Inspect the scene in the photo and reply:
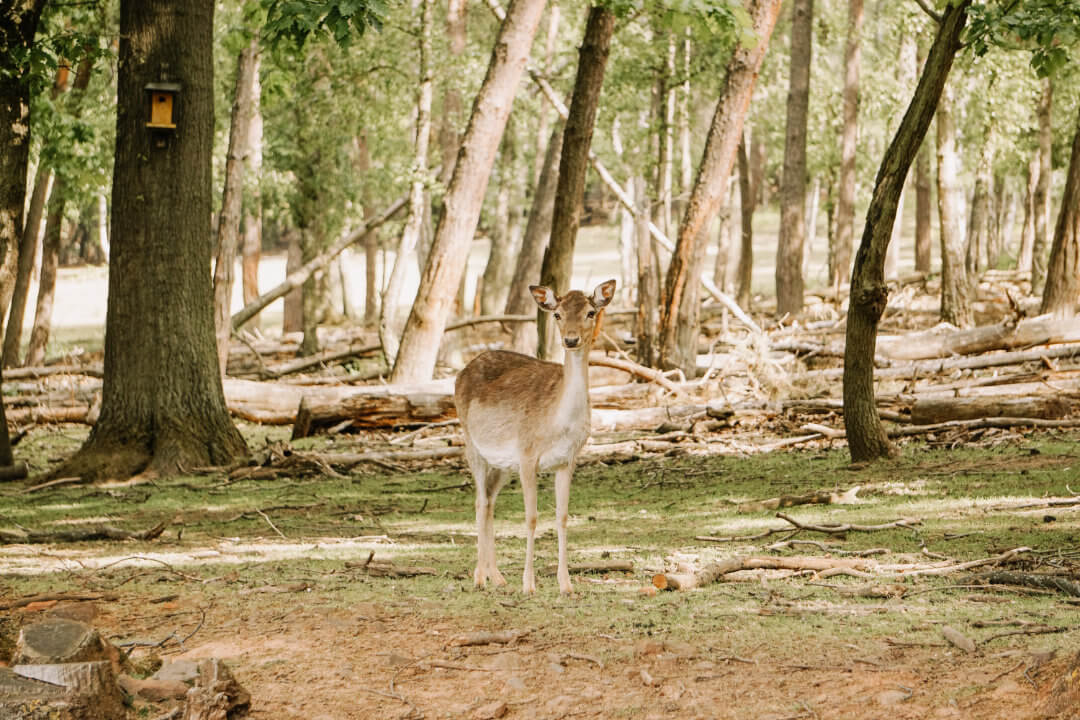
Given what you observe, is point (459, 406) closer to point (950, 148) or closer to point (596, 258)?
point (950, 148)

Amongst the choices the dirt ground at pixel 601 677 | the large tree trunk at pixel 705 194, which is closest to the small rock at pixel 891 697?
the dirt ground at pixel 601 677

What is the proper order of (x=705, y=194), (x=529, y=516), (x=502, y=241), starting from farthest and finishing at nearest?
(x=502, y=241)
(x=705, y=194)
(x=529, y=516)

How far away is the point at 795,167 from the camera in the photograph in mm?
29859

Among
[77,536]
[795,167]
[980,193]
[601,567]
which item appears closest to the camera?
[601,567]

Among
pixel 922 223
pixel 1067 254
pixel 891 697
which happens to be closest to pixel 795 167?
pixel 922 223

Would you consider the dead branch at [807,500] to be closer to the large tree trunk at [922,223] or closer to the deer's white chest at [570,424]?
the deer's white chest at [570,424]

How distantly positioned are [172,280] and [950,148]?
18.4 metres

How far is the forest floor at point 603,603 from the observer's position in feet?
17.7

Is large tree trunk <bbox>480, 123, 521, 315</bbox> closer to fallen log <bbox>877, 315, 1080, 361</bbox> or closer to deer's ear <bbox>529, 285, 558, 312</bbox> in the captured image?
fallen log <bbox>877, 315, 1080, 361</bbox>

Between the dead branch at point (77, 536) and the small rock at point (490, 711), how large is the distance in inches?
186

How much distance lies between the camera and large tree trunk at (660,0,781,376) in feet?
55.8

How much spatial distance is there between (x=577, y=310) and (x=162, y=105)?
25.9 feet

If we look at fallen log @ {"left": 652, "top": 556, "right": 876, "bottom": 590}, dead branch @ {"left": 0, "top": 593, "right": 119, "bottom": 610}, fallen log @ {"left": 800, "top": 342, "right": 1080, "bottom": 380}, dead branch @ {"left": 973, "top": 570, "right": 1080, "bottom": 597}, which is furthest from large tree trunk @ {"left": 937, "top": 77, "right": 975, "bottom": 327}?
dead branch @ {"left": 0, "top": 593, "right": 119, "bottom": 610}

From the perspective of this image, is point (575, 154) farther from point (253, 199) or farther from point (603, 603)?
point (253, 199)
